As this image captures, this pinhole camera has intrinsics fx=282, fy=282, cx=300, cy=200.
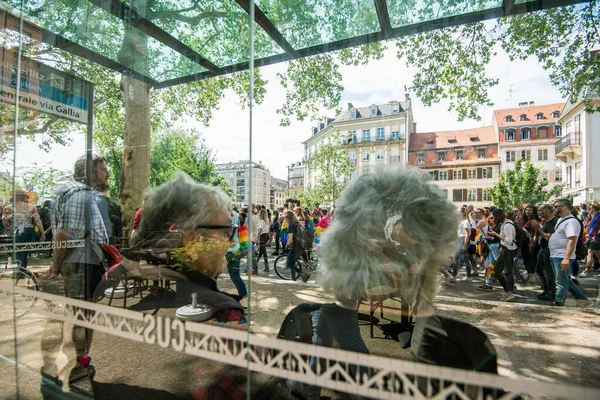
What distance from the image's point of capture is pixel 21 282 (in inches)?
85.4

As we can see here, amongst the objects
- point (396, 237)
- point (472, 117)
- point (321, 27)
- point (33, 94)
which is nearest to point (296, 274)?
point (396, 237)

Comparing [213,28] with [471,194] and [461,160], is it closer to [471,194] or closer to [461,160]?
[461,160]

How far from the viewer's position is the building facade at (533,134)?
1152 mm

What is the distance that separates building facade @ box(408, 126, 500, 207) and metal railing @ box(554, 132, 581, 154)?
0.71 feet

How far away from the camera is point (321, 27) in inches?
58.3

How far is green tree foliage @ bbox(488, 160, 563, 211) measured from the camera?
123 cm

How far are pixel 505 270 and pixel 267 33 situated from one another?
2.81 meters

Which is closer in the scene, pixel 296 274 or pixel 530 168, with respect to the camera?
→ pixel 530 168

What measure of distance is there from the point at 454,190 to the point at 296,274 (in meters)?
1.15

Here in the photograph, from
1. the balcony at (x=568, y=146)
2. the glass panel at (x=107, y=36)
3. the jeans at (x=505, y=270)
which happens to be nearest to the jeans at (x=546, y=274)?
the jeans at (x=505, y=270)

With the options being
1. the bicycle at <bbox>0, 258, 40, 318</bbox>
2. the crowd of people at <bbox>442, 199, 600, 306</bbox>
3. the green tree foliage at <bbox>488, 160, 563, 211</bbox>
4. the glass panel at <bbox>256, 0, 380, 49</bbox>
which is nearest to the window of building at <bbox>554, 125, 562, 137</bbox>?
the green tree foliage at <bbox>488, 160, 563, 211</bbox>

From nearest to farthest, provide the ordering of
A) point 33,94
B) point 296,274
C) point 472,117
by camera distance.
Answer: point 472,117
point 296,274
point 33,94

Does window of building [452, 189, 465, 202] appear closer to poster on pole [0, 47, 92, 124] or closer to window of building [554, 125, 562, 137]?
window of building [554, 125, 562, 137]

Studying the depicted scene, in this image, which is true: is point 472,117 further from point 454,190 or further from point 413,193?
point 413,193
